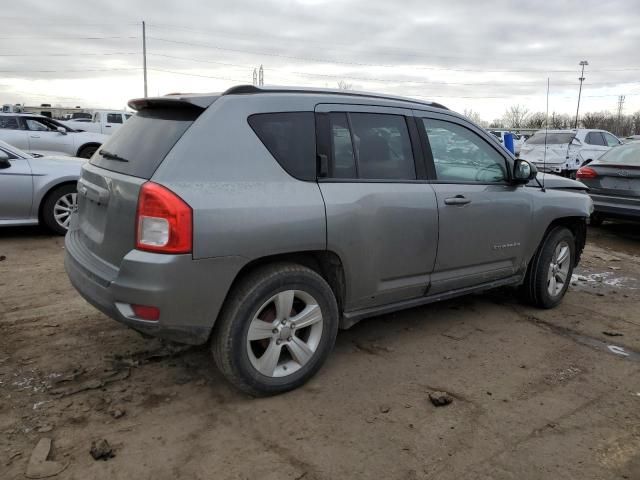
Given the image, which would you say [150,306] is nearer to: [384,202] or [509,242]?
[384,202]

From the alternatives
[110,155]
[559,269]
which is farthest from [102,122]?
[559,269]

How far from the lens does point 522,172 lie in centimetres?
450

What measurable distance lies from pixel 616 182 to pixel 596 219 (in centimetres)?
116

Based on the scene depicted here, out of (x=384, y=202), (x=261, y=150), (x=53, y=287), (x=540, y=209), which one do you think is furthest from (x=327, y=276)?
(x=53, y=287)

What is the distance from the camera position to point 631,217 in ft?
26.9

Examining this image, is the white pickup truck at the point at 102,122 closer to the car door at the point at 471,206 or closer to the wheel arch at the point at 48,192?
the wheel arch at the point at 48,192

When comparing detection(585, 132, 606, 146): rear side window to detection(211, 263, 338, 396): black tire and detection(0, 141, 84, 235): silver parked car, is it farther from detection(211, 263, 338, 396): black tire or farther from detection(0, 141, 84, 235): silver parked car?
detection(211, 263, 338, 396): black tire

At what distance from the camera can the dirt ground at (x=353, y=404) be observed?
108 inches

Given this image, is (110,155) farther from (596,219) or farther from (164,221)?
(596,219)

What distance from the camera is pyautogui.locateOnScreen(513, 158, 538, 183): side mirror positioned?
14.7 ft

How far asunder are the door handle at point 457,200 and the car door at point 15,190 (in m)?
5.54

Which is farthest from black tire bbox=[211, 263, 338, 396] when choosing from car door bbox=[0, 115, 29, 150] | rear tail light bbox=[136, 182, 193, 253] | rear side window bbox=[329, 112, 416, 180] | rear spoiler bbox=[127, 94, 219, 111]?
car door bbox=[0, 115, 29, 150]

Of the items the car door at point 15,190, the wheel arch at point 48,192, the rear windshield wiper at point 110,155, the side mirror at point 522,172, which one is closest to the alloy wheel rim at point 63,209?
the wheel arch at point 48,192

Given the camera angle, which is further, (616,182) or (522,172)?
(616,182)
